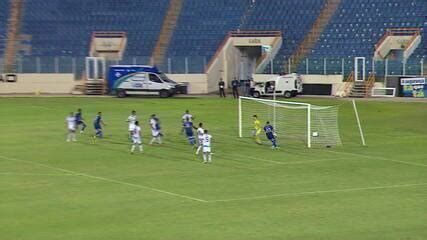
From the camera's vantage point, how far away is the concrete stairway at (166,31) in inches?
2908

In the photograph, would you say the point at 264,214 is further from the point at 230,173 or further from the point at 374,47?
the point at 374,47

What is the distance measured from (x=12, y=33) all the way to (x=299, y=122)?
40.6 metres

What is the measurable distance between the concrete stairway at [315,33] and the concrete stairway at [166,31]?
11.6 metres

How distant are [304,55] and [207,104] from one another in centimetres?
1312

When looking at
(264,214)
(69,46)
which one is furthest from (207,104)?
(264,214)

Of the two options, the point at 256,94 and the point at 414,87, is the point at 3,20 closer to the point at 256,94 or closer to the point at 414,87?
the point at 256,94

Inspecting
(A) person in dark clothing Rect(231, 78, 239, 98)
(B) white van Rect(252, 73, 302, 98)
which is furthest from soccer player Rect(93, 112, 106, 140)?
(B) white van Rect(252, 73, 302, 98)

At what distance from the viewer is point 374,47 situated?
218ft

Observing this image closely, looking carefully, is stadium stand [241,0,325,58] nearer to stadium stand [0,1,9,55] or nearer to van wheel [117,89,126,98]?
van wheel [117,89,126,98]

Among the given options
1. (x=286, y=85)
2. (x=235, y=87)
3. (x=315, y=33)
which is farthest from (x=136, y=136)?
(x=315, y=33)

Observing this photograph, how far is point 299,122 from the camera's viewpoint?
44.6 meters

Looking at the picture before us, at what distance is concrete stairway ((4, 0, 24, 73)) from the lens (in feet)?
245

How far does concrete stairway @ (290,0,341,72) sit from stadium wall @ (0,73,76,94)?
19.2 meters

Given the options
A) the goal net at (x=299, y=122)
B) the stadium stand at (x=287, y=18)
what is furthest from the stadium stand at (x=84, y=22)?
the goal net at (x=299, y=122)
